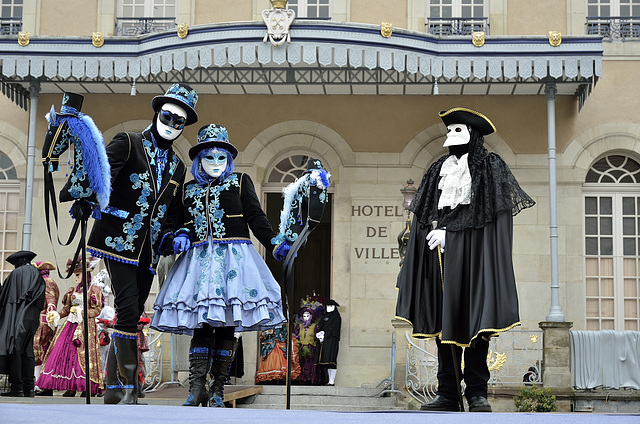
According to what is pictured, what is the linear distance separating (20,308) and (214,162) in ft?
19.0

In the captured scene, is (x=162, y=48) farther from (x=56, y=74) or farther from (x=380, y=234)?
(x=380, y=234)

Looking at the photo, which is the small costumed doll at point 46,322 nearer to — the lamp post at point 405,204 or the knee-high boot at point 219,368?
the lamp post at point 405,204

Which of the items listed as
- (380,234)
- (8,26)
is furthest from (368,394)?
(8,26)

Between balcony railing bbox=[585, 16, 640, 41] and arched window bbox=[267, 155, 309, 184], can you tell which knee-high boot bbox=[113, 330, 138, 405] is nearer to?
arched window bbox=[267, 155, 309, 184]

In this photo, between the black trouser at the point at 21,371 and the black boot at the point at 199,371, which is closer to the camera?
the black boot at the point at 199,371

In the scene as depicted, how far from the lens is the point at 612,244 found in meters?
15.1

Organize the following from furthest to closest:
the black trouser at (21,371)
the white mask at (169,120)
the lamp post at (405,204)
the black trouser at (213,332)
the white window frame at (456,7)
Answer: the white window frame at (456,7) < the lamp post at (405,204) < the black trouser at (21,371) < the white mask at (169,120) < the black trouser at (213,332)

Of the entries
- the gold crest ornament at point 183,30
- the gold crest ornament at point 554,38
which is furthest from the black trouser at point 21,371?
the gold crest ornament at point 554,38

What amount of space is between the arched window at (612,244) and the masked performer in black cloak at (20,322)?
8408 mm

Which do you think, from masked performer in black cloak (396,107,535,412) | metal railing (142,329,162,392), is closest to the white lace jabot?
masked performer in black cloak (396,107,535,412)

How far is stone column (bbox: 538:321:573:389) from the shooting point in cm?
1294

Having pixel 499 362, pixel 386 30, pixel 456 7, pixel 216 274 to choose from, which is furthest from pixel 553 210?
pixel 216 274

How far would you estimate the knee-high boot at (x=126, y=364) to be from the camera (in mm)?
6262

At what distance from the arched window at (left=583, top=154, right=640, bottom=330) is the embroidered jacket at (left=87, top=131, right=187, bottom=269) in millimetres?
9817
